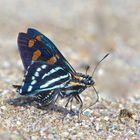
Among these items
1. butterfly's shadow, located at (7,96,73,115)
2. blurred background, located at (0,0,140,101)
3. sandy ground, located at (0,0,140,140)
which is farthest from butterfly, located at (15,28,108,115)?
blurred background, located at (0,0,140,101)

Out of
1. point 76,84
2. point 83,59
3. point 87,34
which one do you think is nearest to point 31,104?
point 76,84

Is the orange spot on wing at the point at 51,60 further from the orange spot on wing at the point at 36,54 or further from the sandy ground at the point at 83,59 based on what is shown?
the sandy ground at the point at 83,59

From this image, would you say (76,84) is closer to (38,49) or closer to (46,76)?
(46,76)

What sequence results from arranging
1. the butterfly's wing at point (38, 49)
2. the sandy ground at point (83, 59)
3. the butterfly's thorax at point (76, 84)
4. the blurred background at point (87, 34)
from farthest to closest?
1. the blurred background at point (87, 34)
2. the butterfly's thorax at point (76, 84)
3. the butterfly's wing at point (38, 49)
4. the sandy ground at point (83, 59)

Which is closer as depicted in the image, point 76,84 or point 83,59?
point 76,84

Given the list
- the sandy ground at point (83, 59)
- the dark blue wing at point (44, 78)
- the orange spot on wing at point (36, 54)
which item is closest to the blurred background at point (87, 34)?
the sandy ground at point (83, 59)
